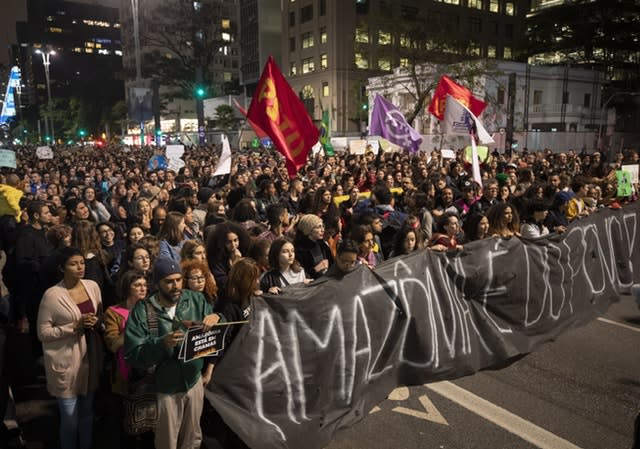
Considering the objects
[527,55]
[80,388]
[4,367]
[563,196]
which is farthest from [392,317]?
[527,55]

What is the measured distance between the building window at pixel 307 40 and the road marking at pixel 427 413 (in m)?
66.1

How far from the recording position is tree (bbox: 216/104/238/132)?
65.2 meters

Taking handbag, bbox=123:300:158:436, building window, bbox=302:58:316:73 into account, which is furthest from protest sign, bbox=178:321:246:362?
building window, bbox=302:58:316:73

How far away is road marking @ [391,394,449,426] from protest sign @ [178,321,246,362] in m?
2.00

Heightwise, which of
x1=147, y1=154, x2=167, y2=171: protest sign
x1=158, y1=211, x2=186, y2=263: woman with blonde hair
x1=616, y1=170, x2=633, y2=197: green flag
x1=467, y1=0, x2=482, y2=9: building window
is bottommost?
x1=158, y1=211, x2=186, y2=263: woman with blonde hair

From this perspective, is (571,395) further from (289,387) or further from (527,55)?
(527,55)

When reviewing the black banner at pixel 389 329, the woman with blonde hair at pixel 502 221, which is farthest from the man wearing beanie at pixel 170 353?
the woman with blonde hair at pixel 502 221

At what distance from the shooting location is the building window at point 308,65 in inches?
2616

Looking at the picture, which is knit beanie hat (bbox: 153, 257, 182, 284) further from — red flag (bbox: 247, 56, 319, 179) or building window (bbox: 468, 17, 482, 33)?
building window (bbox: 468, 17, 482, 33)

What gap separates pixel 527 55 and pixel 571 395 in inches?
2997

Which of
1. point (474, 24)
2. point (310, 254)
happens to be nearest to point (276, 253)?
point (310, 254)

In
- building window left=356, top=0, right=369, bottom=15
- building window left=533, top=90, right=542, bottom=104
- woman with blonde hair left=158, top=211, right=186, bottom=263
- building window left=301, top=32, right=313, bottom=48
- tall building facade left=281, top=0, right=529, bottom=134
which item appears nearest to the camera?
woman with blonde hair left=158, top=211, right=186, bottom=263

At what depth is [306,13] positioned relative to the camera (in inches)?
2596

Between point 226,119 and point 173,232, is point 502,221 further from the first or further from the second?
point 226,119
